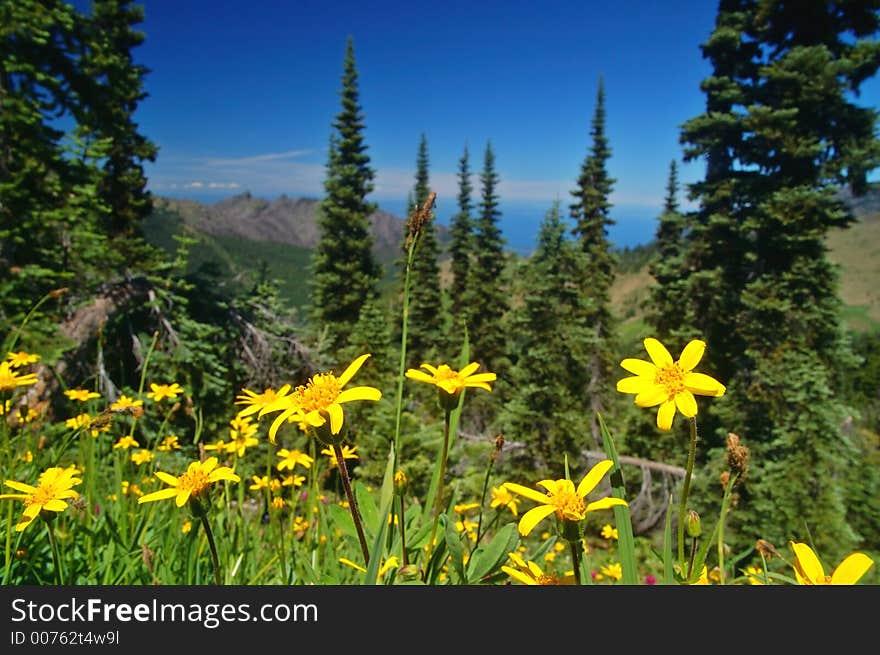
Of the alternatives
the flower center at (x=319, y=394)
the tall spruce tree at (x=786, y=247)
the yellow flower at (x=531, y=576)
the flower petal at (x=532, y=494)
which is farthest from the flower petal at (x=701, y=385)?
the tall spruce tree at (x=786, y=247)

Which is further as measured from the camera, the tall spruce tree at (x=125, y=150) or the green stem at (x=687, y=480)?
the tall spruce tree at (x=125, y=150)

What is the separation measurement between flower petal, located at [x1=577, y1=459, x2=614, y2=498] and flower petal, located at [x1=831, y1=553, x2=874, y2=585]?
0.36m

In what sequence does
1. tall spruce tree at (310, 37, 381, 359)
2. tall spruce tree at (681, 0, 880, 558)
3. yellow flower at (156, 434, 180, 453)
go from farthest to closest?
tall spruce tree at (310, 37, 381, 359) → tall spruce tree at (681, 0, 880, 558) → yellow flower at (156, 434, 180, 453)

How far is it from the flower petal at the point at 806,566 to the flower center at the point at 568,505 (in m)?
0.36

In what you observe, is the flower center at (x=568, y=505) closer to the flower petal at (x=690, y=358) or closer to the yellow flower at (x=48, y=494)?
the flower petal at (x=690, y=358)

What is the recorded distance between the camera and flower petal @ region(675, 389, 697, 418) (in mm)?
772

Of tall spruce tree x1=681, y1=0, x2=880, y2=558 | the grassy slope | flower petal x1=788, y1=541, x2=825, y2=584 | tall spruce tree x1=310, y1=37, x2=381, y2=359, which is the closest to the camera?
flower petal x1=788, y1=541, x2=825, y2=584

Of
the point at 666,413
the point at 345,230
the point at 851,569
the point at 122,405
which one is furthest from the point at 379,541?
the point at 345,230

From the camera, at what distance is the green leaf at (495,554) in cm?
100

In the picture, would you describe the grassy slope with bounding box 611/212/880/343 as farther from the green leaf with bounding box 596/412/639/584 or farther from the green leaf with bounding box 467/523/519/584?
the green leaf with bounding box 596/412/639/584

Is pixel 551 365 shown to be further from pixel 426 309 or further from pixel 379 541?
pixel 426 309

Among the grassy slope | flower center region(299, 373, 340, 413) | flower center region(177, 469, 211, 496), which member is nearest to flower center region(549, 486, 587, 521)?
flower center region(299, 373, 340, 413)
